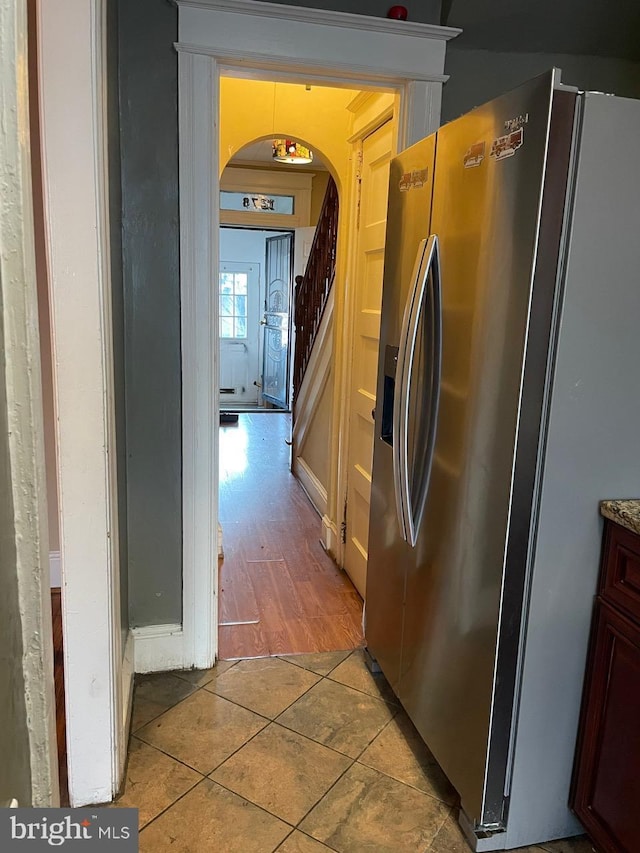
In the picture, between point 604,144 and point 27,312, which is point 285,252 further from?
point 27,312

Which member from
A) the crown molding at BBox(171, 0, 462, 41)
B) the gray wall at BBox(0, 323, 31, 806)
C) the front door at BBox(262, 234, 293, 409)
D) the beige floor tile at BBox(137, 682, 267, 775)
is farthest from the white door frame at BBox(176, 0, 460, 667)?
the front door at BBox(262, 234, 293, 409)

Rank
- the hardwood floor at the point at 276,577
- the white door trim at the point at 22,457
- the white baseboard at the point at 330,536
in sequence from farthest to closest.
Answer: the white baseboard at the point at 330,536 → the hardwood floor at the point at 276,577 → the white door trim at the point at 22,457

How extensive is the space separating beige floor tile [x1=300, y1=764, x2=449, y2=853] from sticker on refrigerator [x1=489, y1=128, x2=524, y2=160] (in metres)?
1.70

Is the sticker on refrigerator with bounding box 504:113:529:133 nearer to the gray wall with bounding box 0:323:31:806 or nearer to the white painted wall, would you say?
the white painted wall

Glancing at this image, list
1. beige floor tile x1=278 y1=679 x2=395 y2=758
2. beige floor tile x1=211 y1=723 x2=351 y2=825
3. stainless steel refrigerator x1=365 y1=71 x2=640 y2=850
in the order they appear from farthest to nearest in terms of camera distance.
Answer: beige floor tile x1=278 y1=679 x2=395 y2=758, beige floor tile x1=211 y1=723 x2=351 y2=825, stainless steel refrigerator x1=365 y1=71 x2=640 y2=850

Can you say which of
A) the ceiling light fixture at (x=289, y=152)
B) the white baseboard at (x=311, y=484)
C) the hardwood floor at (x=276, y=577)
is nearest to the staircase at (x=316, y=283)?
the white baseboard at (x=311, y=484)

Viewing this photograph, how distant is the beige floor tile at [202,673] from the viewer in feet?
7.50

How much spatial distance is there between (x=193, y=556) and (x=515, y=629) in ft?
4.02

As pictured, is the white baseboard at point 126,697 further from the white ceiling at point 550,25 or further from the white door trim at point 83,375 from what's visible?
the white ceiling at point 550,25

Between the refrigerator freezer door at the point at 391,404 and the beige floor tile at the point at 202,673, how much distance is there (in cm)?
56

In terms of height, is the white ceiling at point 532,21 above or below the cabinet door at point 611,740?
above

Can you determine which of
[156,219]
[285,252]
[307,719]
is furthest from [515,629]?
[285,252]

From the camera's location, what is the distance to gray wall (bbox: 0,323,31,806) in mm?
702

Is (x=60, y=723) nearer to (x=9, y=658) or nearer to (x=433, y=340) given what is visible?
(x=9, y=658)
